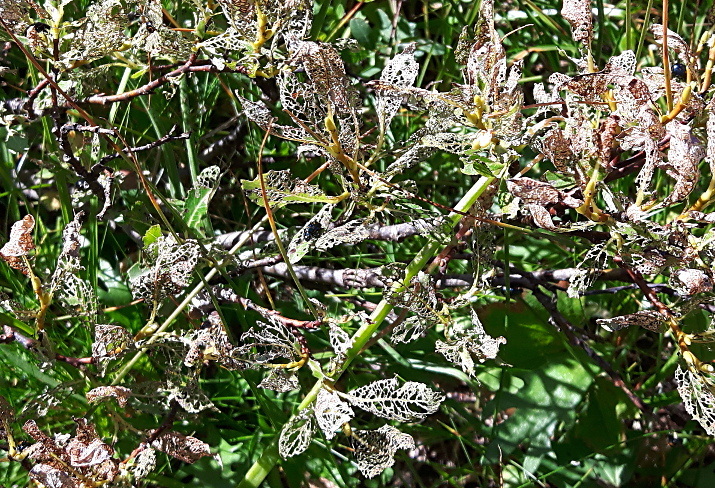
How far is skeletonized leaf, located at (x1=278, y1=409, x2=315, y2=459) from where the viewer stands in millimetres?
1200

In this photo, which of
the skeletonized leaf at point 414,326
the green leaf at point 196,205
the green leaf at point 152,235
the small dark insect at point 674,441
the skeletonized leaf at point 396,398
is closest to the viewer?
the skeletonized leaf at point 396,398

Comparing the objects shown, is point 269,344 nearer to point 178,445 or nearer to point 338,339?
point 338,339

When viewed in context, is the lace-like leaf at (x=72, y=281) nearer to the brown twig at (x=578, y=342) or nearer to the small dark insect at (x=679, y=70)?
the brown twig at (x=578, y=342)

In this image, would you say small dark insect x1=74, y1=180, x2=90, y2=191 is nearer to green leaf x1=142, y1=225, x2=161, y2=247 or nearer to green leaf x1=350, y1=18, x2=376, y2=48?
green leaf x1=142, y1=225, x2=161, y2=247

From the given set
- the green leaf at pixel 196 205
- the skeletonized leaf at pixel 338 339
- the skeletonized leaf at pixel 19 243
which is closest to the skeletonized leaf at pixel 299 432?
the skeletonized leaf at pixel 338 339

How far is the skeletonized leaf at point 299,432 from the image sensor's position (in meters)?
1.20

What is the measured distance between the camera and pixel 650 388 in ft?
5.85

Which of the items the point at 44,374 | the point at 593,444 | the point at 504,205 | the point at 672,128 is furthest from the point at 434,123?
the point at 44,374

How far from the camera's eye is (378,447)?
124 cm

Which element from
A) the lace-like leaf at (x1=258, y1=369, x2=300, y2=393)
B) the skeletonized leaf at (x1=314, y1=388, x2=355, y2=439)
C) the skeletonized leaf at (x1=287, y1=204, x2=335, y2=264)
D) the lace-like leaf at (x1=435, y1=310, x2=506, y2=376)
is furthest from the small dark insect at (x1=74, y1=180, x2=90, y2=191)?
the lace-like leaf at (x1=435, y1=310, x2=506, y2=376)

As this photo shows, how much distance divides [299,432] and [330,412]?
0.39ft

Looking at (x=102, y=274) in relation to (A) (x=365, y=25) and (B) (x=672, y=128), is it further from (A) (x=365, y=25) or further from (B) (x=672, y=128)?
(B) (x=672, y=128)

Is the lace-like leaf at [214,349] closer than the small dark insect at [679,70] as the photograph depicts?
Yes

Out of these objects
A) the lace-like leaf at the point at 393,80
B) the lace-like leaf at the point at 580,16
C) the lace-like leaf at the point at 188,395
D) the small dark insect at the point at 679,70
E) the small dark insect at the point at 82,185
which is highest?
the lace-like leaf at the point at 580,16
